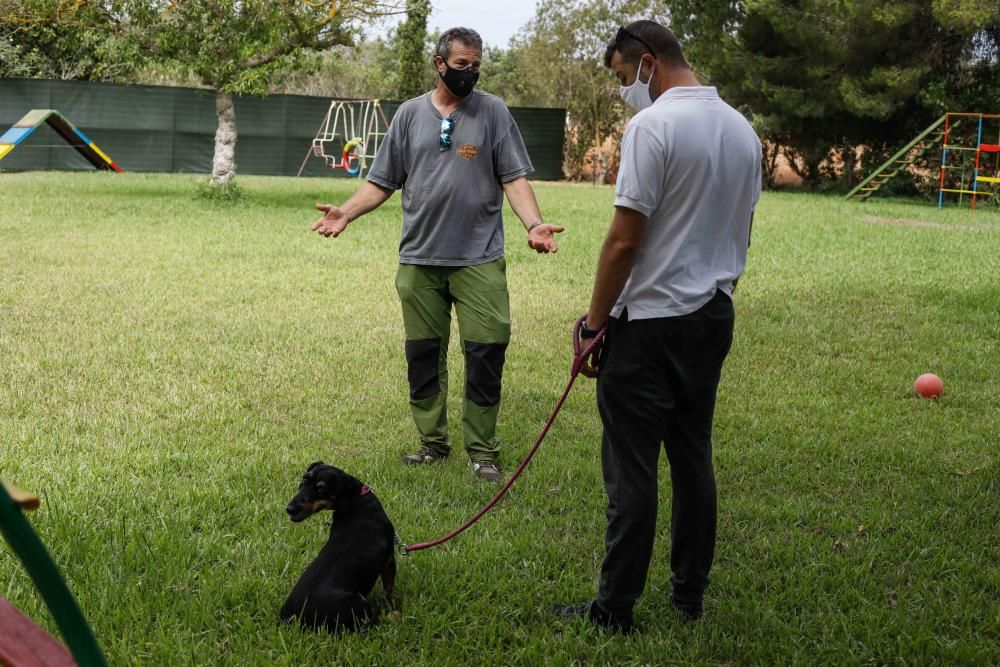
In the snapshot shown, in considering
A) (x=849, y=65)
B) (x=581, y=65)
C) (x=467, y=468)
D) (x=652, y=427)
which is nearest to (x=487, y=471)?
(x=467, y=468)

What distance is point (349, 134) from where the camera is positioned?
86.2 feet

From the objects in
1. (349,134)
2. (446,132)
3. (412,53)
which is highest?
(412,53)

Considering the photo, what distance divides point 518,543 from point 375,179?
1.84 m

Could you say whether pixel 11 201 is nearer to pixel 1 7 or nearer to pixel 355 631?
pixel 1 7

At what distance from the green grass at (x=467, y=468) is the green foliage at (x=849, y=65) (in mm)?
11748

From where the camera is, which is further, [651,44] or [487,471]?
[487,471]

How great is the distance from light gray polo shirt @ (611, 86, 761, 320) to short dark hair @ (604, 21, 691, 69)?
11 centimetres

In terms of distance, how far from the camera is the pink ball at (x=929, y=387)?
5918 mm

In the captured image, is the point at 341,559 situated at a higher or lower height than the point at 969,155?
lower

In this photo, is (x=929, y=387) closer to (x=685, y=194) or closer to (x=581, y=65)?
(x=685, y=194)

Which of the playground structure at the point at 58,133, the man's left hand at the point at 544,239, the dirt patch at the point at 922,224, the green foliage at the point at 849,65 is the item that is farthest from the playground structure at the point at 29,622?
the green foliage at the point at 849,65

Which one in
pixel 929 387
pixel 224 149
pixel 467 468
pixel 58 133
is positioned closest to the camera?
pixel 467 468

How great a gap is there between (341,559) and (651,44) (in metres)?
1.68

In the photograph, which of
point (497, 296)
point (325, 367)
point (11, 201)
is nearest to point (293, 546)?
point (497, 296)
